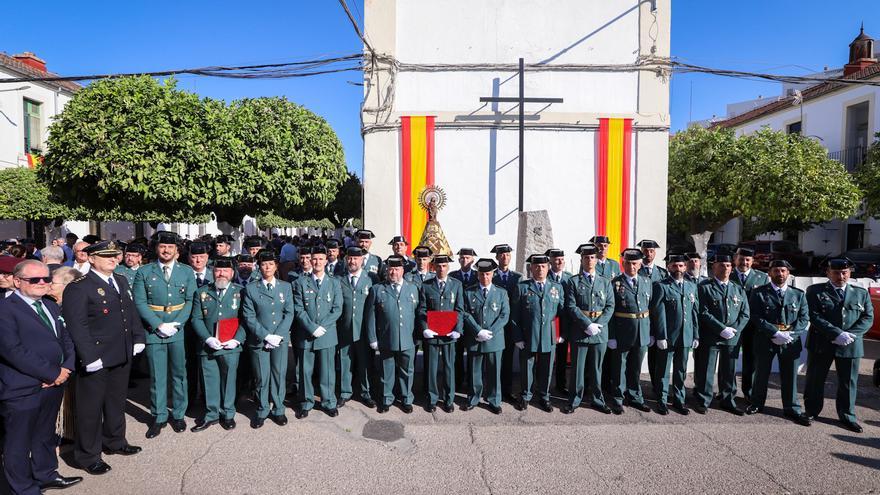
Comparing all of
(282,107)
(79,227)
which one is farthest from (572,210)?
(79,227)

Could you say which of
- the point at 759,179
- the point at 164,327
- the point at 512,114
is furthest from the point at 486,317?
the point at 759,179

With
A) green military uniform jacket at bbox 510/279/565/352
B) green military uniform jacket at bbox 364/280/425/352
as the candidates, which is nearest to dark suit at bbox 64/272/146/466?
green military uniform jacket at bbox 364/280/425/352

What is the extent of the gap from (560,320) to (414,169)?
5.97 m

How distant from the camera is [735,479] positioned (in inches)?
156

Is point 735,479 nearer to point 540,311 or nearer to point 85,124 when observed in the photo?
point 540,311

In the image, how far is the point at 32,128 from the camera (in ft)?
70.5

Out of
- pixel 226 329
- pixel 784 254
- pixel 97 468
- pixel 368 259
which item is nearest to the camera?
pixel 97 468

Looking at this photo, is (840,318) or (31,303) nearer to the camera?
(31,303)

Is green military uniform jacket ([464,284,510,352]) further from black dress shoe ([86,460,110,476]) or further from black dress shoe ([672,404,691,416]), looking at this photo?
black dress shoe ([86,460,110,476])

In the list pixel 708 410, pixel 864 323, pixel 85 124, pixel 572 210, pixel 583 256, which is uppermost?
pixel 85 124

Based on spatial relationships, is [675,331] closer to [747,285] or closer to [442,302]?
[747,285]

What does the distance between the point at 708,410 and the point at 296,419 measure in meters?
4.53

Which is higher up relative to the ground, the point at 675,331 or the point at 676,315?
the point at 676,315

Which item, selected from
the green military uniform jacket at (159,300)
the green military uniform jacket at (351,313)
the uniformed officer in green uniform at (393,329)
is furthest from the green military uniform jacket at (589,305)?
the green military uniform jacket at (159,300)
